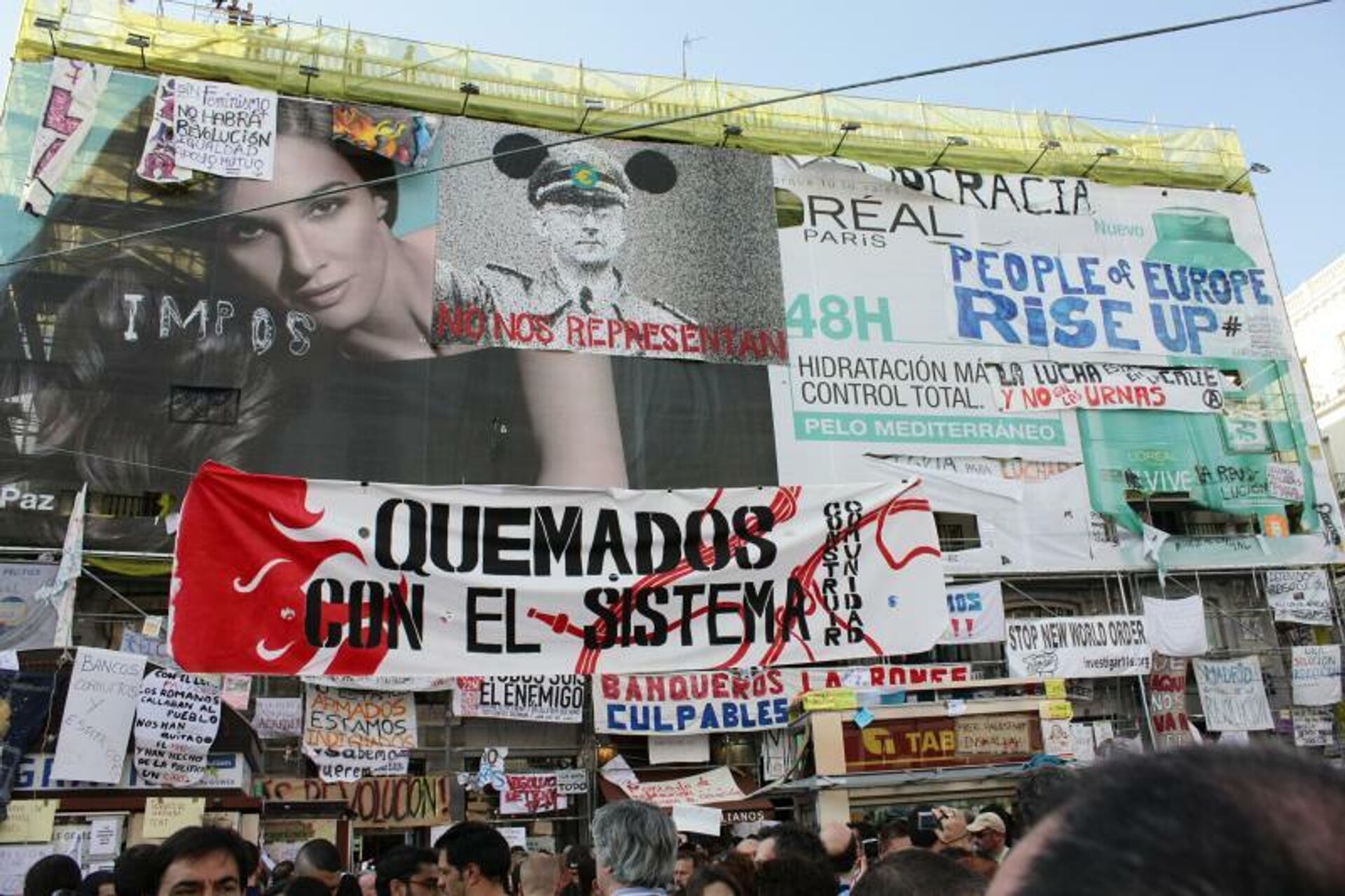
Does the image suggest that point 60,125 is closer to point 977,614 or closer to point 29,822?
point 29,822

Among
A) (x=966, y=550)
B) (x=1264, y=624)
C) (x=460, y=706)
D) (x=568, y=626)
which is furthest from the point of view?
(x=1264, y=624)

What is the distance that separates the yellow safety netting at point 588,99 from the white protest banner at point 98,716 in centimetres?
1408

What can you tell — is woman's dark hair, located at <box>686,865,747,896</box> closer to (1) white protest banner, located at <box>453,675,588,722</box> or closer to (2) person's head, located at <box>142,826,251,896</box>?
(2) person's head, located at <box>142,826,251,896</box>

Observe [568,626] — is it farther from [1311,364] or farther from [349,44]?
[1311,364]

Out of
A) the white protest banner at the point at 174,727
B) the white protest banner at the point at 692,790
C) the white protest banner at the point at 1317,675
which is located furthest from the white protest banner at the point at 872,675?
the white protest banner at the point at 174,727

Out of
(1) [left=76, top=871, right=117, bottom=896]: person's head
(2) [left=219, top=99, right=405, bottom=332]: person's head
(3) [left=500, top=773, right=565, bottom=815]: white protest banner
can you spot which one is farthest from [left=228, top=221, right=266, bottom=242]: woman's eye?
(1) [left=76, top=871, right=117, bottom=896]: person's head

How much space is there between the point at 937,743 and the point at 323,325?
12.5 metres

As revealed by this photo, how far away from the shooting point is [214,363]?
1845cm

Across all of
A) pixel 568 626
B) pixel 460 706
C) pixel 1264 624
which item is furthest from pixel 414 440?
pixel 1264 624

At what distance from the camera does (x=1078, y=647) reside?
19.8m

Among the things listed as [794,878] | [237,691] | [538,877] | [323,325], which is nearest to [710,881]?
[794,878]

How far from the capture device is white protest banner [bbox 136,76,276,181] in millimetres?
18812

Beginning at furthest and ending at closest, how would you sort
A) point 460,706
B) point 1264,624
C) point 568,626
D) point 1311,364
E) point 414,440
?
point 1311,364, point 1264,624, point 414,440, point 460,706, point 568,626

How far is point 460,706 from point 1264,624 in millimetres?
15941
